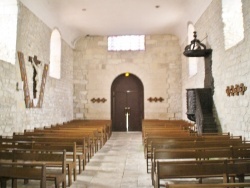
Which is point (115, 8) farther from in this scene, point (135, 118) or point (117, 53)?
point (135, 118)

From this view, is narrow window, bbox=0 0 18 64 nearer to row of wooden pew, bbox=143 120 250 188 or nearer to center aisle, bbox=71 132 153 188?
center aisle, bbox=71 132 153 188

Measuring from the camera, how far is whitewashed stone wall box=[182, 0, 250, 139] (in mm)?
4855

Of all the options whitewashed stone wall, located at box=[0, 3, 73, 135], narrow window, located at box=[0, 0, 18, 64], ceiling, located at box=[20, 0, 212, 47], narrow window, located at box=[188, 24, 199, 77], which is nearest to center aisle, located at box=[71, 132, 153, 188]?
whitewashed stone wall, located at box=[0, 3, 73, 135]

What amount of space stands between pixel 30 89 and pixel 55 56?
302 cm

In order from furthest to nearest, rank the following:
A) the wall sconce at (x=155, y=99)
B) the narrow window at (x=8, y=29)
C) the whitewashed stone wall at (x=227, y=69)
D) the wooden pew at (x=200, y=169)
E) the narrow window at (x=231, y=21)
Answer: the wall sconce at (x=155, y=99)
the narrow window at (x=8, y=29)
the narrow window at (x=231, y=21)
the whitewashed stone wall at (x=227, y=69)
the wooden pew at (x=200, y=169)

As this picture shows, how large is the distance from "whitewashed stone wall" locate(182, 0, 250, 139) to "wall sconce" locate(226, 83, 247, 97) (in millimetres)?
81

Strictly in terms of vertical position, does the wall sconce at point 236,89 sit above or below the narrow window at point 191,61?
below

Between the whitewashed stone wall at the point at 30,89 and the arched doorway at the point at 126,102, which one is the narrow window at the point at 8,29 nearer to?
the whitewashed stone wall at the point at 30,89

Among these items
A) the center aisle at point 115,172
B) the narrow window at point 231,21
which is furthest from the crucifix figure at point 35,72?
the narrow window at point 231,21

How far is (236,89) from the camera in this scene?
525 cm

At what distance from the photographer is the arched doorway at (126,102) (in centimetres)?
1187

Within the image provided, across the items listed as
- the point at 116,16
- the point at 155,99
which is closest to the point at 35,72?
the point at 116,16

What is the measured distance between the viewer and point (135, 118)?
11.9 m

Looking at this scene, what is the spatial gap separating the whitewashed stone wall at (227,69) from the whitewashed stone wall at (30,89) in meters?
5.15
